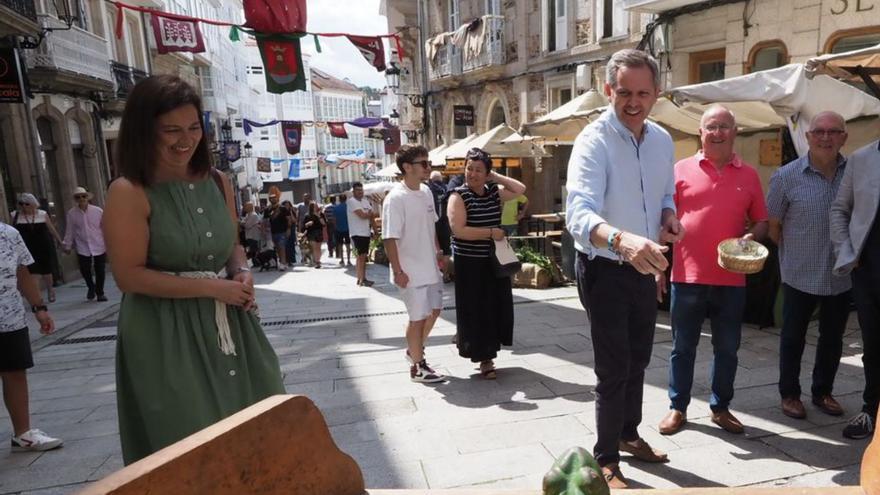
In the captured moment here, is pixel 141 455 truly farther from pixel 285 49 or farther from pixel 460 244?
pixel 285 49

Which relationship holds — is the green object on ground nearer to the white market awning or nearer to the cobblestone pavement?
the cobblestone pavement

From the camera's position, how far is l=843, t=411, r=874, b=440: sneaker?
291 cm

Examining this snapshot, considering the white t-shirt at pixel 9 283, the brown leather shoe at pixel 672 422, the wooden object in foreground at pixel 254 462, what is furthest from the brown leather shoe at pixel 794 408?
the white t-shirt at pixel 9 283

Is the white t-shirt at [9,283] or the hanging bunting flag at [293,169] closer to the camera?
the white t-shirt at [9,283]

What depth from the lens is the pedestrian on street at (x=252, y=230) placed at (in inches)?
504

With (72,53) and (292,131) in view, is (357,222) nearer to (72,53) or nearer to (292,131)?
(72,53)

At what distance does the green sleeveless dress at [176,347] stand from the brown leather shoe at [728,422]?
262 centimetres

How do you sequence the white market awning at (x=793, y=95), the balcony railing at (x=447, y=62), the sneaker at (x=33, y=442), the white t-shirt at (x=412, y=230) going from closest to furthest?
the sneaker at (x=33, y=442) < the white t-shirt at (x=412, y=230) < the white market awning at (x=793, y=95) < the balcony railing at (x=447, y=62)

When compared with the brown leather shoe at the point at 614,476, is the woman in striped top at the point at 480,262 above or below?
above

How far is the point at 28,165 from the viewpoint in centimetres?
1142

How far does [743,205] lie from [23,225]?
8995mm

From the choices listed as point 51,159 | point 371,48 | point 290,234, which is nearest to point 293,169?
point 51,159

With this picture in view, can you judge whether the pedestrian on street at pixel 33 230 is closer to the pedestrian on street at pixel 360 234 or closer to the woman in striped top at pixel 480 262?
the pedestrian on street at pixel 360 234

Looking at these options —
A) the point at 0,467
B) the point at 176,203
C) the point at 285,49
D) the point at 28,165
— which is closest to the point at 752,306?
the point at 176,203
